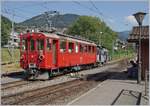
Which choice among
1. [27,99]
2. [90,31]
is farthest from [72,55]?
[90,31]

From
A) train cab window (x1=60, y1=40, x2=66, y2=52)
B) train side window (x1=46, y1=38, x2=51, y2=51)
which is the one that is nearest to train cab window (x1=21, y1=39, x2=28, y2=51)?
train side window (x1=46, y1=38, x2=51, y2=51)

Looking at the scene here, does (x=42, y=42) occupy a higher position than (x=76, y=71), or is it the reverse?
(x=42, y=42)

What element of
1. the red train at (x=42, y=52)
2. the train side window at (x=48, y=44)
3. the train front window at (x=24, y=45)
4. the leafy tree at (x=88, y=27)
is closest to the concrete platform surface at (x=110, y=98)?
the red train at (x=42, y=52)

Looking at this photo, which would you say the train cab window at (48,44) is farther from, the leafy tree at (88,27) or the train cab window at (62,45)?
the leafy tree at (88,27)

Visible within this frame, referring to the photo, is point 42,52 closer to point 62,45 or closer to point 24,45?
point 24,45

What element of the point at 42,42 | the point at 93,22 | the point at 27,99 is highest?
the point at 93,22

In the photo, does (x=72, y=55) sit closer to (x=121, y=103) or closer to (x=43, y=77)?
(x=43, y=77)

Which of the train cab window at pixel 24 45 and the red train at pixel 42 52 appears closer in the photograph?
the red train at pixel 42 52

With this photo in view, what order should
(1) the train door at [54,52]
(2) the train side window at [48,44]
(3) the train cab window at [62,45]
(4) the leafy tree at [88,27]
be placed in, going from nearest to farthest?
(2) the train side window at [48,44] → (1) the train door at [54,52] → (3) the train cab window at [62,45] → (4) the leafy tree at [88,27]

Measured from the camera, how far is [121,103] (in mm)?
13469

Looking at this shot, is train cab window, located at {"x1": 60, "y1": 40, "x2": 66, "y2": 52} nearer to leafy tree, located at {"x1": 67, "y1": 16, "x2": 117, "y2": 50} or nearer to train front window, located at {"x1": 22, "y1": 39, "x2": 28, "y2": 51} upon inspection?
train front window, located at {"x1": 22, "y1": 39, "x2": 28, "y2": 51}

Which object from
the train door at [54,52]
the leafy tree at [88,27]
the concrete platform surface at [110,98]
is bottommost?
the concrete platform surface at [110,98]

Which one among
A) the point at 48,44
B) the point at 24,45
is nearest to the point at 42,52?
the point at 48,44

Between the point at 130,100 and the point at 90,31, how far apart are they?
99409 millimetres
